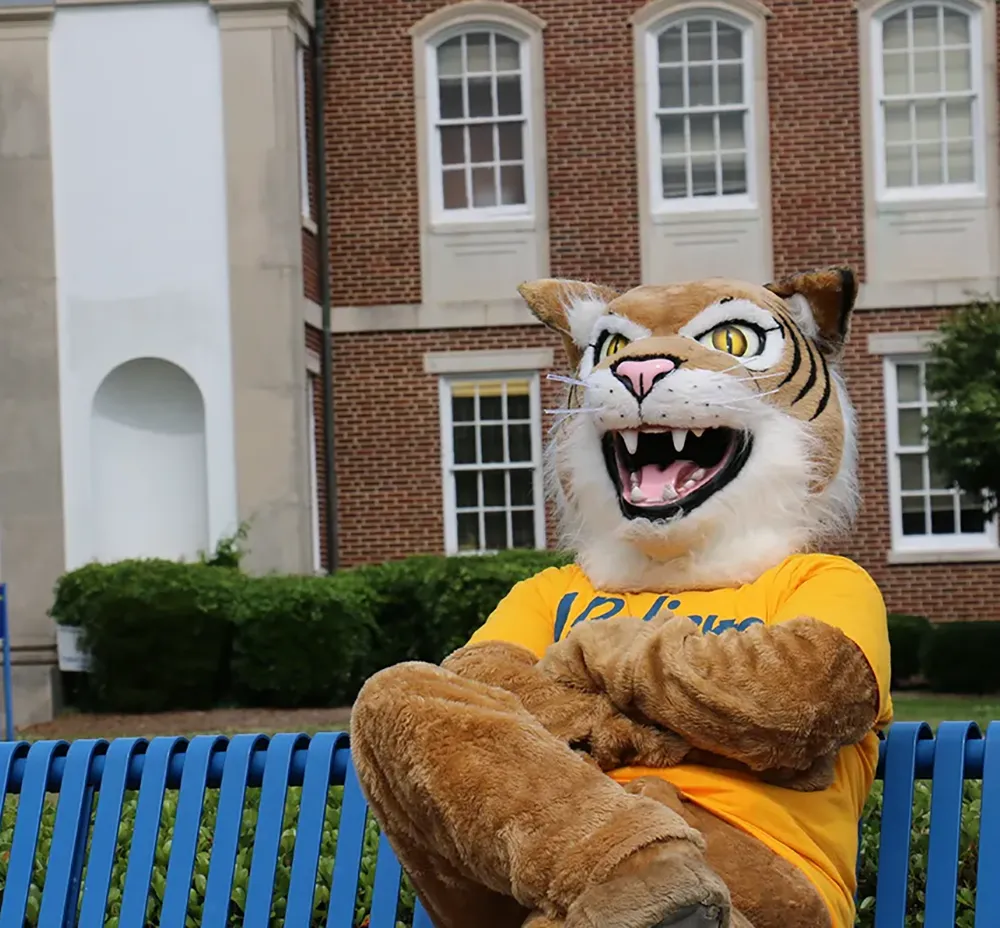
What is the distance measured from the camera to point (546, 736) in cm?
284

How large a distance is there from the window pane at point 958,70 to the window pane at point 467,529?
20.0 ft

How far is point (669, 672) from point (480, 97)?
47.3 feet

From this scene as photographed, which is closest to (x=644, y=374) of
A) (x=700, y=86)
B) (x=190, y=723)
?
(x=190, y=723)

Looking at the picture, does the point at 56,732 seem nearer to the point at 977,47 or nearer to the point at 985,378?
the point at 985,378

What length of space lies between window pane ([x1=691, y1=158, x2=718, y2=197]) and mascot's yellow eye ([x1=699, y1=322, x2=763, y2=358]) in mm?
13456

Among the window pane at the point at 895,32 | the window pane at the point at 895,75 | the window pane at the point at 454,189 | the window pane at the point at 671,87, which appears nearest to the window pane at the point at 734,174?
the window pane at the point at 671,87

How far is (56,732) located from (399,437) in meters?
4.66

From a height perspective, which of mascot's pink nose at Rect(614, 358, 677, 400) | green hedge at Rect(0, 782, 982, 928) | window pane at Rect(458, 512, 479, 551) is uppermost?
mascot's pink nose at Rect(614, 358, 677, 400)

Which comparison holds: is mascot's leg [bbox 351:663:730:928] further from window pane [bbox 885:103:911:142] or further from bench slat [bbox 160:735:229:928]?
window pane [bbox 885:103:911:142]

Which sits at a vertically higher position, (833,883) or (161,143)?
(161,143)

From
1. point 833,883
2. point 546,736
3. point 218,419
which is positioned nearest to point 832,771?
point 833,883

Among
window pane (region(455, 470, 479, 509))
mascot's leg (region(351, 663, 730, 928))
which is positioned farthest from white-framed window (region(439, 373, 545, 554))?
mascot's leg (region(351, 663, 730, 928))

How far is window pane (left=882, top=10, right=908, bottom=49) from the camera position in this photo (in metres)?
16.7

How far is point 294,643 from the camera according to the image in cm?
1390
